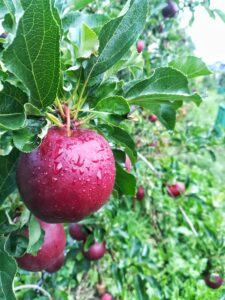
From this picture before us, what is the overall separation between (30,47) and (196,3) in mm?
1845

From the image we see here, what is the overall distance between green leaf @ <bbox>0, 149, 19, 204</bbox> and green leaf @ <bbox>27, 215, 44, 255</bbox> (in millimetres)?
76

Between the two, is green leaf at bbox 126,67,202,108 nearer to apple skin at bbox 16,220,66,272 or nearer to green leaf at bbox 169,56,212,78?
green leaf at bbox 169,56,212,78

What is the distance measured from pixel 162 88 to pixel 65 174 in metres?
0.21

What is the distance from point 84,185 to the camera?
561mm

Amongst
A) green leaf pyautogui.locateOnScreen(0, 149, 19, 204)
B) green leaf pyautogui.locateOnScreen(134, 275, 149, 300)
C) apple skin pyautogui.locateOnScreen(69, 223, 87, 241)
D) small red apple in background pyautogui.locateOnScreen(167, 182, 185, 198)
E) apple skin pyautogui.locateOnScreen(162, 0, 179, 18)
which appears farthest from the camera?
apple skin pyautogui.locateOnScreen(162, 0, 179, 18)

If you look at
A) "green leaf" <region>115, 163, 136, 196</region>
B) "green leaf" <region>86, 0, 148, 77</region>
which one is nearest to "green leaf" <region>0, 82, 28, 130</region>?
"green leaf" <region>86, 0, 148, 77</region>

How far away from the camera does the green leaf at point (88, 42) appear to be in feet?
1.82

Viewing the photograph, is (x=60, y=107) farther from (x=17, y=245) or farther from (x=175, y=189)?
(x=175, y=189)

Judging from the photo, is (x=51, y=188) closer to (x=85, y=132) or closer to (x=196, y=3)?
(x=85, y=132)

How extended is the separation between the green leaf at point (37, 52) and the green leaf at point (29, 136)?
27mm

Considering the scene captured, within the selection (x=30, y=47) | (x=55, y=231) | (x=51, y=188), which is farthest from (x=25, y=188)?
(x=55, y=231)

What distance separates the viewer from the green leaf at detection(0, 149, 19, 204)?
0.69 m

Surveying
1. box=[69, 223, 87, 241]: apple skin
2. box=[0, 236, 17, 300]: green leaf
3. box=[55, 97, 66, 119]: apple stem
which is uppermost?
box=[55, 97, 66, 119]: apple stem

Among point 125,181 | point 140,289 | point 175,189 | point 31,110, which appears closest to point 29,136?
point 31,110
